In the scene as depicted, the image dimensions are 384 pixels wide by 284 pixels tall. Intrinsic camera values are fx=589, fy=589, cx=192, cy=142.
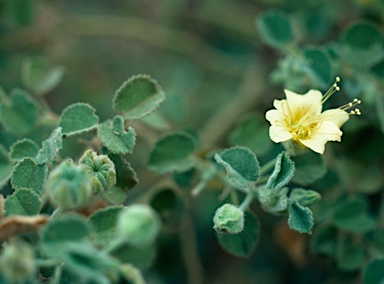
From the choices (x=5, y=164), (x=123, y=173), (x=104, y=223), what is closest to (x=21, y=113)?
(x=5, y=164)

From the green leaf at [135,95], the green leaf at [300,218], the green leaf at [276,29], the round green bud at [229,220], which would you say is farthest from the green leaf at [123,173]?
the green leaf at [276,29]

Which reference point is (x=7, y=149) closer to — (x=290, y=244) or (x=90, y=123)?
(x=90, y=123)

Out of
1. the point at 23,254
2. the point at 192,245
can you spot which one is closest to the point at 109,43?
the point at 192,245

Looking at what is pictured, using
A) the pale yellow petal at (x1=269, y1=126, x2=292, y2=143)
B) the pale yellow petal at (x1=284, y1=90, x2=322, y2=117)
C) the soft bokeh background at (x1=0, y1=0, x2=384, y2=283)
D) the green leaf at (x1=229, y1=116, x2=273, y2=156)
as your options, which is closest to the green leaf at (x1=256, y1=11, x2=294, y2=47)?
the soft bokeh background at (x1=0, y1=0, x2=384, y2=283)

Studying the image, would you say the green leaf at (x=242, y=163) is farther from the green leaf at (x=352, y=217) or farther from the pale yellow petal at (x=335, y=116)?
the green leaf at (x=352, y=217)

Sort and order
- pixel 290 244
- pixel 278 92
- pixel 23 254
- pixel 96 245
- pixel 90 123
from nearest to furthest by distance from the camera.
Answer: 1. pixel 23 254
2. pixel 96 245
3. pixel 90 123
4. pixel 290 244
5. pixel 278 92

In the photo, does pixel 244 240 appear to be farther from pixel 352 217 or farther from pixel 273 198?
pixel 352 217
